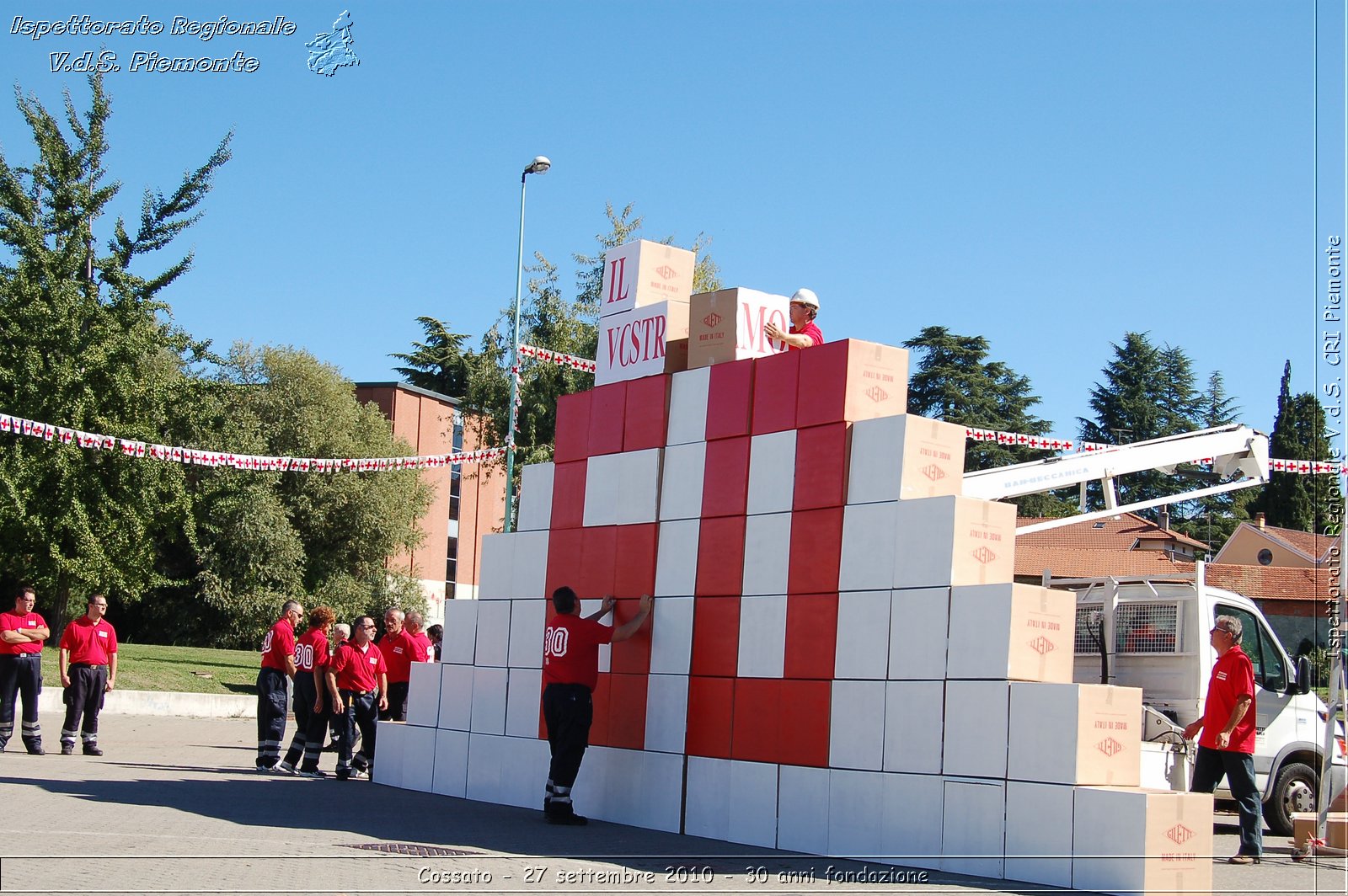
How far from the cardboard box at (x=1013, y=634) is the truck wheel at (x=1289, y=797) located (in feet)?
17.8

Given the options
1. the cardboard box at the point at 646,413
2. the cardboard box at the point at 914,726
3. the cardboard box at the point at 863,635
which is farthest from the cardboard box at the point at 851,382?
the cardboard box at the point at 914,726

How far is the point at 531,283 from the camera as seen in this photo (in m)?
34.7

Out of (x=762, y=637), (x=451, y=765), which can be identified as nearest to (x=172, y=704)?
(x=451, y=765)

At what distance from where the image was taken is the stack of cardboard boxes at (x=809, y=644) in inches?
314

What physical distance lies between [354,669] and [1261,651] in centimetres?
959

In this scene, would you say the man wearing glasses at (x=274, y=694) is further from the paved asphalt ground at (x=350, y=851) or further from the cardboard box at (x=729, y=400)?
the cardboard box at (x=729, y=400)

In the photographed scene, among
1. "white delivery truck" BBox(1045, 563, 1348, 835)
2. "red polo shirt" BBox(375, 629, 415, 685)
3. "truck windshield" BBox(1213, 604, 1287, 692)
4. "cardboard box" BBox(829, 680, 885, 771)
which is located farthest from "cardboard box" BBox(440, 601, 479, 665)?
"truck windshield" BBox(1213, 604, 1287, 692)

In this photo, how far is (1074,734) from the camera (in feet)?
25.6

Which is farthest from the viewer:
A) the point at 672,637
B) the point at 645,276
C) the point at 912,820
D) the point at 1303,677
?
the point at 1303,677

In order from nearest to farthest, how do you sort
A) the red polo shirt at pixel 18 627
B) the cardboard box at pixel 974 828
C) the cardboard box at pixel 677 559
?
the cardboard box at pixel 974 828, the cardboard box at pixel 677 559, the red polo shirt at pixel 18 627

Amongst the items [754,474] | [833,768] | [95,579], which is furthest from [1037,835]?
[95,579]

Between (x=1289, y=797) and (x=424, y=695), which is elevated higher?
(x=424, y=695)

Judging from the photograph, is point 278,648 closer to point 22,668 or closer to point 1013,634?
point 22,668

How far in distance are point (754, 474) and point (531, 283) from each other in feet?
83.1
